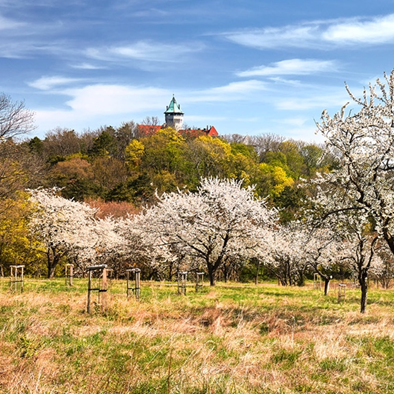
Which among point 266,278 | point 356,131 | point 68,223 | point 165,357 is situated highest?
point 356,131

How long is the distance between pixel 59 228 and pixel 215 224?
50.2 ft

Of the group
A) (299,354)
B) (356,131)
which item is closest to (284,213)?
(356,131)

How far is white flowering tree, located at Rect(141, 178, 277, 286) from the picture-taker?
3069 centimetres

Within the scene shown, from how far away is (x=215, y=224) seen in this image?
3031 cm

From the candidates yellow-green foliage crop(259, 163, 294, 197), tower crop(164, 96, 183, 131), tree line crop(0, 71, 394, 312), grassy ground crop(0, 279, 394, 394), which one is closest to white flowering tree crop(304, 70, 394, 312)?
tree line crop(0, 71, 394, 312)

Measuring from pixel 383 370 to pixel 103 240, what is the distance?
120 feet

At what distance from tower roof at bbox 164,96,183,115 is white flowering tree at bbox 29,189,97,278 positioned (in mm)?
123958

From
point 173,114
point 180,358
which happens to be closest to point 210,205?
point 180,358

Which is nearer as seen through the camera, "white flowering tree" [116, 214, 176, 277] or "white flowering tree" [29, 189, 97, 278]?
"white flowering tree" [29, 189, 97, 278]

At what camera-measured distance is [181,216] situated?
31.4m

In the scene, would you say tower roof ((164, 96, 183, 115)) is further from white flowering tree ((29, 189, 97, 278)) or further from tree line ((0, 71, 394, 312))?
white flowering tree ((29, 189, 97, 278))

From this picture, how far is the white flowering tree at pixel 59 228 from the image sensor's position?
127 ft

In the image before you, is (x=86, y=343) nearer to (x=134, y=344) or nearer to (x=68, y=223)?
(x=134, y=344)

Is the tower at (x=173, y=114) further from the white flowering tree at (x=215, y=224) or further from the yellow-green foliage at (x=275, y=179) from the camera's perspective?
the white flowering tree at (x=215, y=224)
